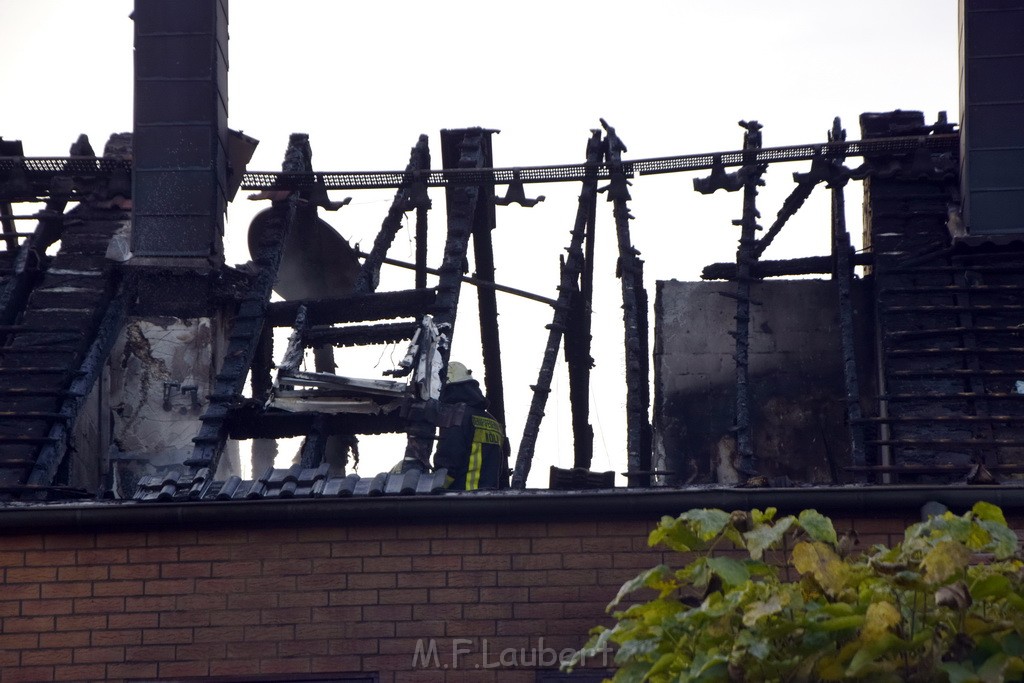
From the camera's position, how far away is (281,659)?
8.39 metres

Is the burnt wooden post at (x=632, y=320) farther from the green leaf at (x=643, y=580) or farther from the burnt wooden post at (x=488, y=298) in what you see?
the green leaf at (x=643, y=580)

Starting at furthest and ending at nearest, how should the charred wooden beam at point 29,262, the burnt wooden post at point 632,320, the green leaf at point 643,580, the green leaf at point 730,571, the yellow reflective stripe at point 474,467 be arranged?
the burnt wooden post at point 632,320, the charred wooden beam at point 29,262, the yellow reflective stripe at point 474,467, the green leaf at point 643,580, the green leaf at point 730,571

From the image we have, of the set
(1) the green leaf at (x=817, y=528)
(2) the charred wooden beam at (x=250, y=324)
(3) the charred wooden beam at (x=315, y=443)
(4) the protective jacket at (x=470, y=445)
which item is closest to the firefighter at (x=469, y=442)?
(4) the protective jacket at (x=470, y=445)

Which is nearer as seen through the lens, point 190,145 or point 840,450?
point 190,145

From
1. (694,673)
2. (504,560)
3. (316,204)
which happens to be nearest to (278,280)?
(316,204)

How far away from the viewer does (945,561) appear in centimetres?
505

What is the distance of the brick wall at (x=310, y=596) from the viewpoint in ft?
27.6

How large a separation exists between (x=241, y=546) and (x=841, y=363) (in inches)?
353

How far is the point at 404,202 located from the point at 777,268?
12.7 ft

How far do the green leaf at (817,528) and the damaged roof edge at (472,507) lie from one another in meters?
2.71

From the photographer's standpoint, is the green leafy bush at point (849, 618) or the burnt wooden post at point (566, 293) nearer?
the green leafy bush at point (849, 618)

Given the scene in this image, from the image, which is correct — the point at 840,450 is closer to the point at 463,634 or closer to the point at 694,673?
the point at 463,634

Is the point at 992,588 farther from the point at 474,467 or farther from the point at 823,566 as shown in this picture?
the point at 474,467

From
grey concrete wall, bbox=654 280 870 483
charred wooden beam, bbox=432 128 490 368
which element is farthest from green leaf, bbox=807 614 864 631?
grey concrete wall, bbox=654 280 870 483
